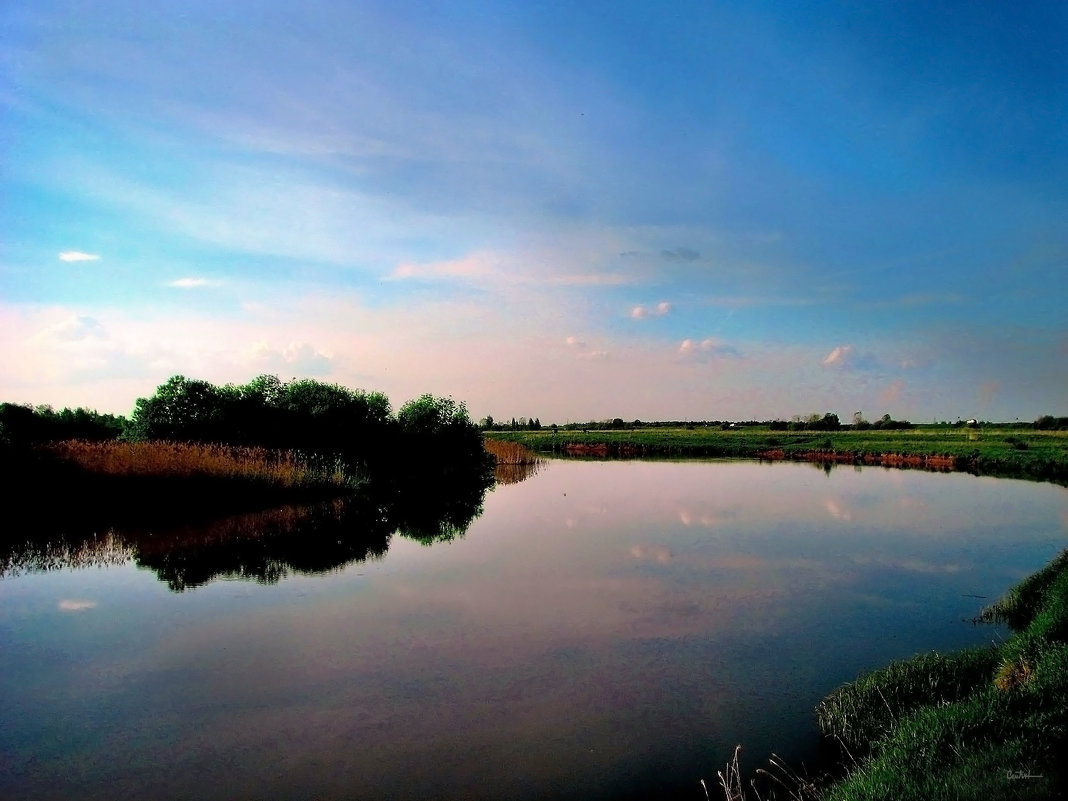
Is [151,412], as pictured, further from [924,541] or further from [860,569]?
[924,541]

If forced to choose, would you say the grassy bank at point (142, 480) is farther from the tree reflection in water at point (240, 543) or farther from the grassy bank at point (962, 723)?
the grassy bank at point (962, 723)

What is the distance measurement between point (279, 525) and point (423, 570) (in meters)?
5.46

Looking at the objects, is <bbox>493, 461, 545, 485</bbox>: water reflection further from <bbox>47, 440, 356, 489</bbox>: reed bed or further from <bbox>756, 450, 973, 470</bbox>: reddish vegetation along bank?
<bbox>756, 450, 973, 470</bbox>: reddish vegetation along bank

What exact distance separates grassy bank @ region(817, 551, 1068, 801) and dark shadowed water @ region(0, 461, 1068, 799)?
64 centimetres

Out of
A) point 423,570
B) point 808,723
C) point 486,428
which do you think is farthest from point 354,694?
point 486,428

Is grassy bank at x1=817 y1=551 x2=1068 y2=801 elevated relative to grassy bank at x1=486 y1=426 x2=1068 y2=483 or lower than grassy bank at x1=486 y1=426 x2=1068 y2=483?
lower

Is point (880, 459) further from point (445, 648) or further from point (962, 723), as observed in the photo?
point (962, 723)

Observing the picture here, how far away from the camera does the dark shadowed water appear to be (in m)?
6.42

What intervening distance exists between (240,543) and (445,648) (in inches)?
324

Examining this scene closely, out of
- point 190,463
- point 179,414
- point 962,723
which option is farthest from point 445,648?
point 179,414

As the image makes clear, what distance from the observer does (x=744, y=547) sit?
17.6 meters

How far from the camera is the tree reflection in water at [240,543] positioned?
13555 millimetres

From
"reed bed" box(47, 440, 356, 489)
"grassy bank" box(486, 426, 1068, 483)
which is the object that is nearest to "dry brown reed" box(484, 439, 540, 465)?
"grassy bank" box(486, 426, 1068, 483)

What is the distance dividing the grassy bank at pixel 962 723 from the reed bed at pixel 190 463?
17595mm
